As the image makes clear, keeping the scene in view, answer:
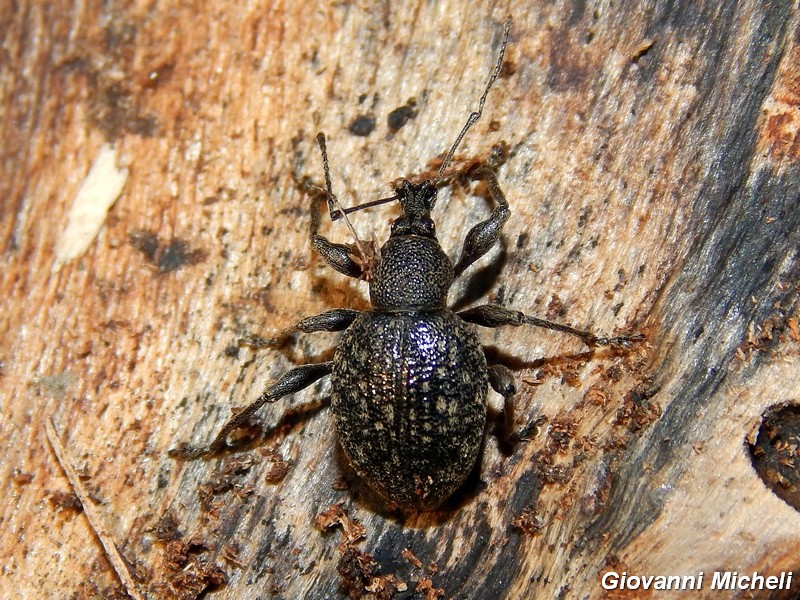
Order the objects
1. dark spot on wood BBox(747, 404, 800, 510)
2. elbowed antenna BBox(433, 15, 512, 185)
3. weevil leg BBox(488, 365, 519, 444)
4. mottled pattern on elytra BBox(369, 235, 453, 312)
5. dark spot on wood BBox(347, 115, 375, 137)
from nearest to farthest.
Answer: dark spot on wood BBox(747, 404, 800, 510) < weevil leg BBox(488, 365, 519, 444) < mottled pattern on elytra BBox(369, 235, 453, 312) < elbowed antenna BBox(433, 15, 512, 185) < dark spot on wood BBox(347, 115, 375, 137)

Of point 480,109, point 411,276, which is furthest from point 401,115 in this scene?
point 411,276

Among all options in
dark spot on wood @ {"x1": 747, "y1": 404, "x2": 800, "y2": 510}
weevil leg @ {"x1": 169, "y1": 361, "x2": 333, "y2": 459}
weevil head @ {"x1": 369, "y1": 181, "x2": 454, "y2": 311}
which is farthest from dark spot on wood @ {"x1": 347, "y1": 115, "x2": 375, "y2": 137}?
dark spot on wood @ {"x1": 747, "y1": 404, "x2": 800, "y2": 510}

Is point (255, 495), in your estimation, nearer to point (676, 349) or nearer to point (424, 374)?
point (424, 374)

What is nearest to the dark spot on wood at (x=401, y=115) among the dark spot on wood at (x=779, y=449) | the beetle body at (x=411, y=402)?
the beetle body at (x=411, y=402)

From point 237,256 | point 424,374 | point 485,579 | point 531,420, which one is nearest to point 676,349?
point 531,420

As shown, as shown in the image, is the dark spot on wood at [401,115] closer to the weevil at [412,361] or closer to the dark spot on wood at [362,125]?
the dark spot on wood at [362,125]

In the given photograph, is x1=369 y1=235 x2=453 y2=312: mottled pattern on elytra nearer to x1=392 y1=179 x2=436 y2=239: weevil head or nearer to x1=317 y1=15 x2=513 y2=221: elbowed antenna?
x1=392 y1=179 x2=436 y2=239: weevil head
